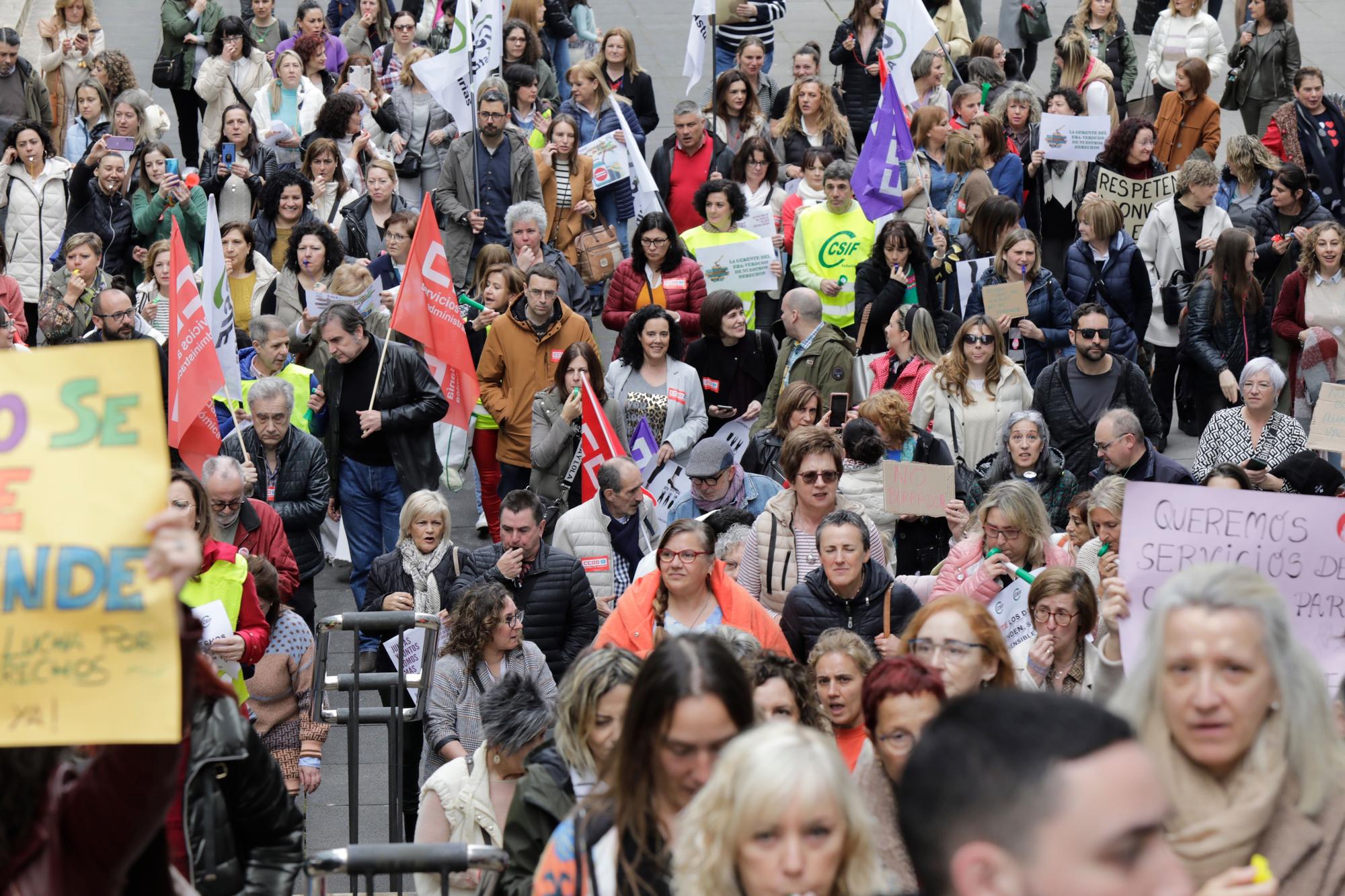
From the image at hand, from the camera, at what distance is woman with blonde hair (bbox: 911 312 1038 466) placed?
34.9 feet

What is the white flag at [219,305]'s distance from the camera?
1055 cm

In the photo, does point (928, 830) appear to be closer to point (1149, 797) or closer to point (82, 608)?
point (1149, 797)

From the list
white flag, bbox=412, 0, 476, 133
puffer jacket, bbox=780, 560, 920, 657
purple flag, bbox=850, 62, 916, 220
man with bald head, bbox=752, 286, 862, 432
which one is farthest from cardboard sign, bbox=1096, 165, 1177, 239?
puffer jacket, bbox=780, 560, 920, 657

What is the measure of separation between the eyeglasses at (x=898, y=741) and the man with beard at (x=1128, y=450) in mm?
5072

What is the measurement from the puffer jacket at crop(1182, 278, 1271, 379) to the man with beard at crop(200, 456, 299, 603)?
6328mm

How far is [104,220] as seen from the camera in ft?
44.3

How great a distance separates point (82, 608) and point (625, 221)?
11.9 meters

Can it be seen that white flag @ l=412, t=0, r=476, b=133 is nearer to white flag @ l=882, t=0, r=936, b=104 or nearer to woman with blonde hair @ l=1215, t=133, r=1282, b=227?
white flag @ l=882, t=0, r=936, b=104

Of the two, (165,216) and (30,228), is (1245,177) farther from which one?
(30,228)

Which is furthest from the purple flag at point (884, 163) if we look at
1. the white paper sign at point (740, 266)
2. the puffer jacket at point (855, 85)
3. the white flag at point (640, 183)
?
the puffer jacket at point (855, 85)

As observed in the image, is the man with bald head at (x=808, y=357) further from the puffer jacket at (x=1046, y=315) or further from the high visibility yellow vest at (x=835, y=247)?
the high visibility yellow vest at (x=835, y=247)

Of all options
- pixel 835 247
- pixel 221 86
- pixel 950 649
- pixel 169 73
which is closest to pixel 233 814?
pixel 950 649

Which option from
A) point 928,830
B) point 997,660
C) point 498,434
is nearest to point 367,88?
point 498,434

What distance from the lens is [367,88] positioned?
16.1m
